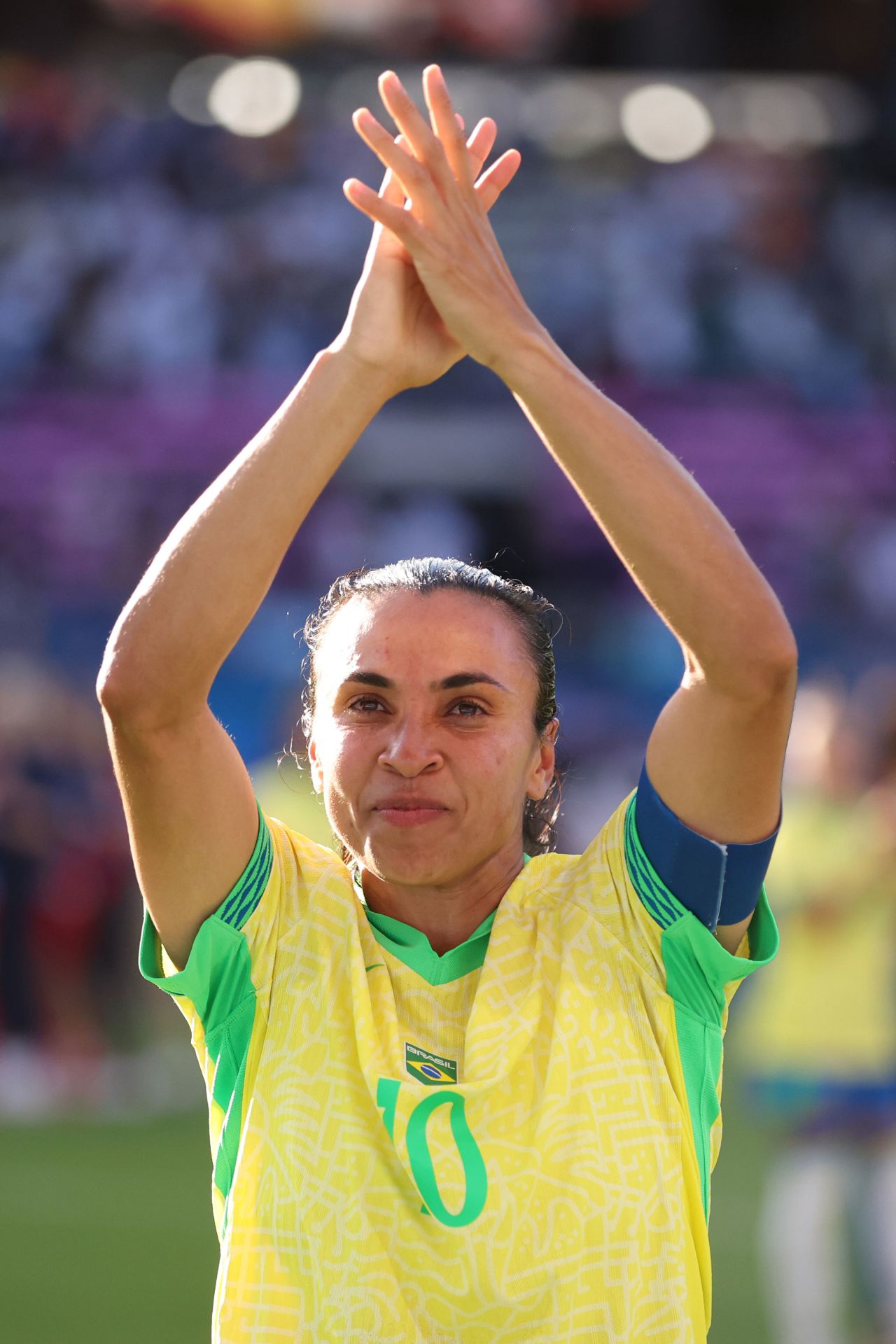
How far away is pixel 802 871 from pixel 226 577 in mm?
4020

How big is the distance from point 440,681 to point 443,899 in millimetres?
308

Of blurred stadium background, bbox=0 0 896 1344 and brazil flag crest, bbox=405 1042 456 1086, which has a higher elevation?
blurred stadium background, bbox=0 0 896 1344

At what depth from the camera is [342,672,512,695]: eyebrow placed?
2.20 metres

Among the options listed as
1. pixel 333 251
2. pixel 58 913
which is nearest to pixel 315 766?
pixel 58 913

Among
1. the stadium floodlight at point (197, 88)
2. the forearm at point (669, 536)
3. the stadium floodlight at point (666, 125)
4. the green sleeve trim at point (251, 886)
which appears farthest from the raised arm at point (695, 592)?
the stadium floodlight at point (197, 88)

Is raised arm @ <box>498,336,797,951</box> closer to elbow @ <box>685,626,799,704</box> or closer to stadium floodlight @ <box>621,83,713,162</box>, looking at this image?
elbow @ <box>685,626,799,704</box>

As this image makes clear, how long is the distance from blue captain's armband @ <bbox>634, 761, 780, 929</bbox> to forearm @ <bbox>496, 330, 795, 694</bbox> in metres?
0.21

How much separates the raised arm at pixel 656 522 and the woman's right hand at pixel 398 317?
59mm

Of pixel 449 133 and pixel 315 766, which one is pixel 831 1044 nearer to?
pixel 315 766

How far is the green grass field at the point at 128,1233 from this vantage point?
5.51m

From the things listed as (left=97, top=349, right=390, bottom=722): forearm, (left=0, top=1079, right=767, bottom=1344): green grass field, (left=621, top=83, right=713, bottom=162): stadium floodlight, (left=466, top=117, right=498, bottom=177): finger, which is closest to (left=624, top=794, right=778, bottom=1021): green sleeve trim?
(left=97, top=349, right=390, bottom=722): forearm

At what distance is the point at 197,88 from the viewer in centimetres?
1788

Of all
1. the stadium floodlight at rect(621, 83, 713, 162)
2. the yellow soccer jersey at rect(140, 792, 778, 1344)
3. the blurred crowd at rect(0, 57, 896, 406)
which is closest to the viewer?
the yellow soccer jersey at rect(140, 792, 778, 1344)

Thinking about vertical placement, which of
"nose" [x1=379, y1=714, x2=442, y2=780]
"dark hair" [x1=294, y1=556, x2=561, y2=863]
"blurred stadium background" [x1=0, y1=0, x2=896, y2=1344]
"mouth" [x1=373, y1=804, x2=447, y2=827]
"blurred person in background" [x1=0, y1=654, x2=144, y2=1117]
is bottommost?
"mouth" [x1=373, y1=804, x2=447, y2=827]
